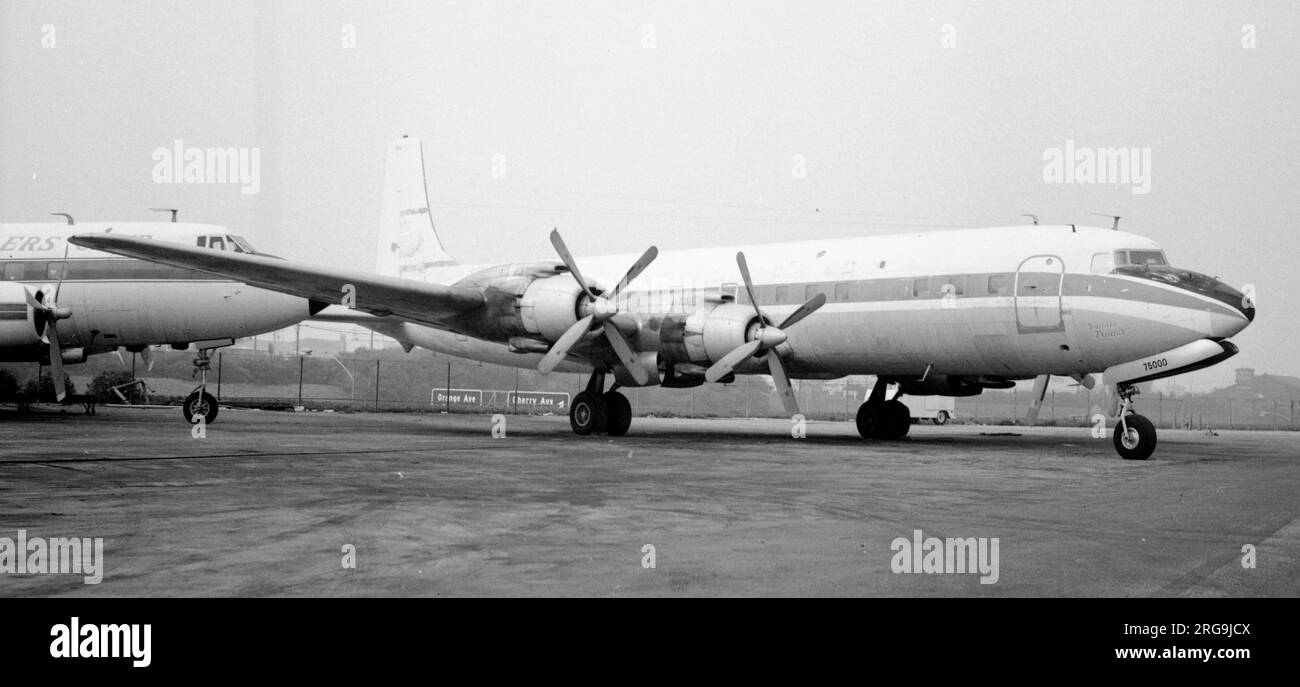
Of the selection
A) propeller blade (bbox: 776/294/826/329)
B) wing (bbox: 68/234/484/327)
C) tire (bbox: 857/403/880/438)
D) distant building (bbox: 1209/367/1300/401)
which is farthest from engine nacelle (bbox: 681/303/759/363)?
distant building (bbox: 1209/367/1300/401)

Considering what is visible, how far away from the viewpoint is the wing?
18.1 meters

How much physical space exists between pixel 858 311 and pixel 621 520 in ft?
44.4

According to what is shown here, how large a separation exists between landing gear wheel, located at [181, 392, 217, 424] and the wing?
11.1ft

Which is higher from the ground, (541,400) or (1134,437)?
(1134,437)

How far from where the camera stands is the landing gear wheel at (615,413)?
22.2 m

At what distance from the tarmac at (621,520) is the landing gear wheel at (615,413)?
16.8ft

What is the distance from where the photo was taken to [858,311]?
21422 mm

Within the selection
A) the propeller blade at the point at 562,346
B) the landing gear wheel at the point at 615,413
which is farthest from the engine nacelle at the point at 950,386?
the propeller blade at the point at 562,346

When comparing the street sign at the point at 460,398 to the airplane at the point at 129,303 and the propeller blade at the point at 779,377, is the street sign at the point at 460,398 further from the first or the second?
the propeller blade at the point at 779,377

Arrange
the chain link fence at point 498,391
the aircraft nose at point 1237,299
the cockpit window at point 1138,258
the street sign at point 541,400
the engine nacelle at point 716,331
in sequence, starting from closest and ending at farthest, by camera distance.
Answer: the aircraft nose at point 1237,299 < the cockpit window at point 1138,258 < the engine nacelle at point 716,331 < the street sign at point 541,400 < the chain link fence at point 498,391

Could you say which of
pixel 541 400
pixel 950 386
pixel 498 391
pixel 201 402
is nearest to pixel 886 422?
pixel 950 386

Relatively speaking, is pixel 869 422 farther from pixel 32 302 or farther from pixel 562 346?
pixel 32 302

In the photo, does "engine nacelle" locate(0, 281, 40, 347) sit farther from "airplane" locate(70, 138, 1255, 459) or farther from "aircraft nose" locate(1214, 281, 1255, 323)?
"aircraft nose" locate(1214, 281, 1255, 323)

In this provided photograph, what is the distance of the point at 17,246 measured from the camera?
25.0 m
